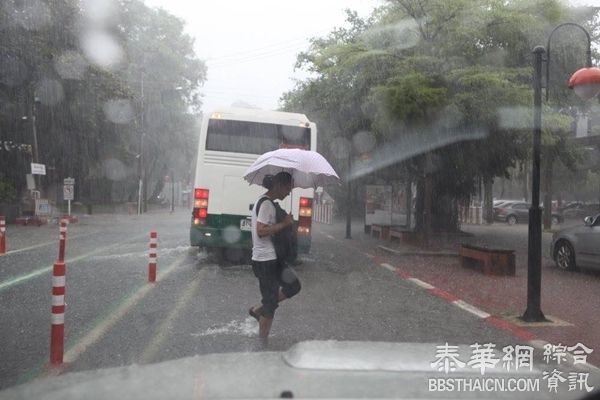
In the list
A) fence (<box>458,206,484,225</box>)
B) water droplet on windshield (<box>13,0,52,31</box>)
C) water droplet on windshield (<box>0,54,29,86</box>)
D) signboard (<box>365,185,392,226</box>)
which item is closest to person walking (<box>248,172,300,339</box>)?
signboard (<box>365,185,392,226</box>)

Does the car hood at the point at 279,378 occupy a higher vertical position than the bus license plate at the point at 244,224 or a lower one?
lower

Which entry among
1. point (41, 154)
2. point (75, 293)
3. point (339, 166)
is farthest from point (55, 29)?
point (75, 293)

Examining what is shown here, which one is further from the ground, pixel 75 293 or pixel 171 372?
pixel 171 372

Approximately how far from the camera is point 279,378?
2629 millimetres

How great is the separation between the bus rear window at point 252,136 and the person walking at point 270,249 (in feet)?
22.8

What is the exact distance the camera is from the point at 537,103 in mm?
8008

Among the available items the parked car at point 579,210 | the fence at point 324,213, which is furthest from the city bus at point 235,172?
the parked car at point 579,210

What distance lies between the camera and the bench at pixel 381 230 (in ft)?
72.4

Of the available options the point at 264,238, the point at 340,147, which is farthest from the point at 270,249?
the point at 340,147

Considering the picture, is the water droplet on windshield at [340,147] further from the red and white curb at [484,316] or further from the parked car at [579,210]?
the parked car at [579,210]

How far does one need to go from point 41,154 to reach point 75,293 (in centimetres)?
2811

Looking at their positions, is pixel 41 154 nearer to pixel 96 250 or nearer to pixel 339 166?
pixel 339 166

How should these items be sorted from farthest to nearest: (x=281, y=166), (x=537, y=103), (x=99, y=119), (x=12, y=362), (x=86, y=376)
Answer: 1. (x=99, y=119)
2. (x=537, y=103)
3. (x=281, y=166)
4. (x=12, y=362)
5. (x=86, y=376)

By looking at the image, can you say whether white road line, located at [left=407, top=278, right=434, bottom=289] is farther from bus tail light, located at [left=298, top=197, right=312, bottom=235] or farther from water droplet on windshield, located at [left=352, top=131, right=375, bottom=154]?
water droplet on windshield, located at [left=352, top=131, right=375, bottom=154]
